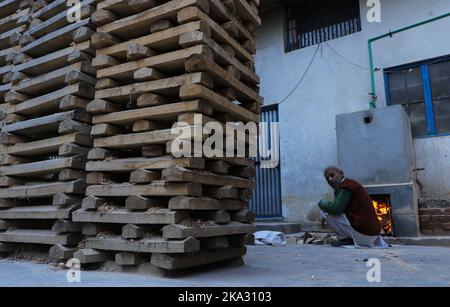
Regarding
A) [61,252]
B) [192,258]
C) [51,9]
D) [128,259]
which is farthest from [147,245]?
[51,9]

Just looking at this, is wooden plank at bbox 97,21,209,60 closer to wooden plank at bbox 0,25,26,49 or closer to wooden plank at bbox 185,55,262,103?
wooden plank at bbox 185,55,262,103

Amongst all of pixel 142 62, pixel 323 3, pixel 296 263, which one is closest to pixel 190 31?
pixel 142 62

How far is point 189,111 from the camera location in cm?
339

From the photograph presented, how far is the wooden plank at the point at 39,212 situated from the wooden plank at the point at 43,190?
147 millimetres

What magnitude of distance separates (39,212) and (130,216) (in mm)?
1382

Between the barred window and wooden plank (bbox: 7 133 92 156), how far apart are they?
692 centimetres

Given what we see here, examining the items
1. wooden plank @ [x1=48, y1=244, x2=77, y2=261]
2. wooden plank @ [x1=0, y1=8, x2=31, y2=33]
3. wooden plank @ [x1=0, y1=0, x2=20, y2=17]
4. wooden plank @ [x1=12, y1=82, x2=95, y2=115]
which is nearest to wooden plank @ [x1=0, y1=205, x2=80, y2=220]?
wooden plank @ [x1=48, y1=244, x2=77, y2=261]

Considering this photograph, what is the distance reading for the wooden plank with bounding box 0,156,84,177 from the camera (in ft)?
13.3

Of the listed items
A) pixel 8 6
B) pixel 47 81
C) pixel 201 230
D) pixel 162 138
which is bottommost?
pixel 201 230

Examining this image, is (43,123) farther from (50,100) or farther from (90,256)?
(90,256)

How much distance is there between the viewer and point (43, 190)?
427cm

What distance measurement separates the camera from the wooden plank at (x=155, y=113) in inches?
133

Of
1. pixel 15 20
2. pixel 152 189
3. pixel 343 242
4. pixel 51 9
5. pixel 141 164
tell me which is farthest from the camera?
pixel 343 242
